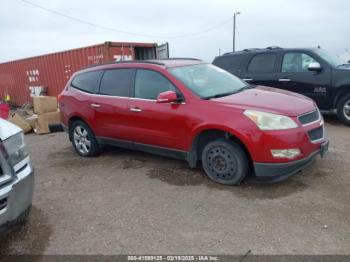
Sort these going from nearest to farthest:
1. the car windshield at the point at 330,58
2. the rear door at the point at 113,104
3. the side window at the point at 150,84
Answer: the side window at the point at 150,84 → the rear door at the point at 113,104 → the car windshield at the point at 330,58

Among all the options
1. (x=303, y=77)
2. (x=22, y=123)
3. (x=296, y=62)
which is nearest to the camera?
(x=303, y=77)

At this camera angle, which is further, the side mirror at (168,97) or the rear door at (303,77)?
the rear door at (303,77)

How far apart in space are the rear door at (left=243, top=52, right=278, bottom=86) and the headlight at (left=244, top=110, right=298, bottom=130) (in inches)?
176

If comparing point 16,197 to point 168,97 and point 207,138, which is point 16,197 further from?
point 207,138

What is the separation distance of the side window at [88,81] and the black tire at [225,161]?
2460 millimetres

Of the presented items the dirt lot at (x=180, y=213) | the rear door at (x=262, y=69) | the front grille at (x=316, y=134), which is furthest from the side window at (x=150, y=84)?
the rear door at (x=262, y=69)

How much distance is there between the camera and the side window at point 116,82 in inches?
225

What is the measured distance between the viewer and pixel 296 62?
8.31m

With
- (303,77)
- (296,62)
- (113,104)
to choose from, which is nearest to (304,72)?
(303,77)

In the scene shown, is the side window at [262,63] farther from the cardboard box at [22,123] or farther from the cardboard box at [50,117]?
the cardboard box at [22,123]

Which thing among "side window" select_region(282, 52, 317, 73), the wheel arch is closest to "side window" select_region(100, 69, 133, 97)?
the wheel arch

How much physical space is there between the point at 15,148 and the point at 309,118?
11.1 feet

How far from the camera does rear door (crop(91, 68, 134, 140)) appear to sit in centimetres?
570

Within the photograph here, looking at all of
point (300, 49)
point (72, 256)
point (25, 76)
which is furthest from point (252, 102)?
point (25, 76)
